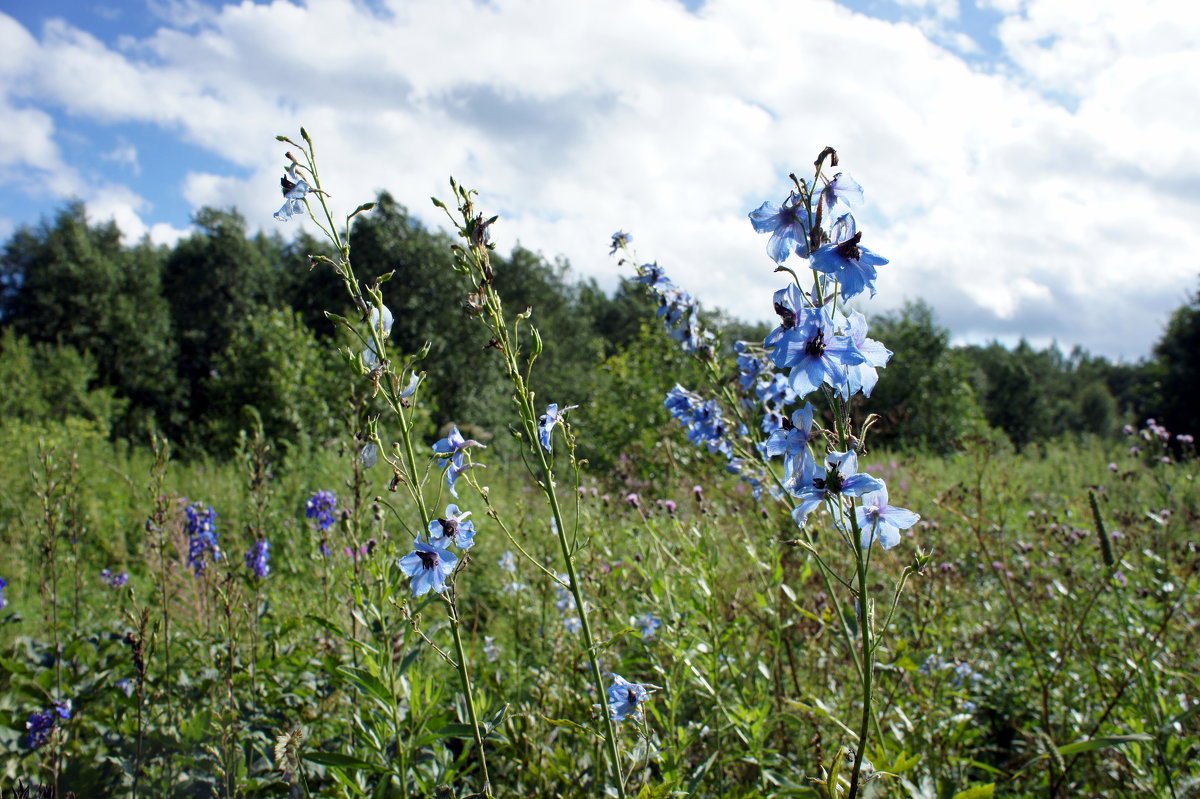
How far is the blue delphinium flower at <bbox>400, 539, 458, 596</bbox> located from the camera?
4.08ft

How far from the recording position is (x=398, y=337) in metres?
19.4

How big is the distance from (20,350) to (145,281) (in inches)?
387

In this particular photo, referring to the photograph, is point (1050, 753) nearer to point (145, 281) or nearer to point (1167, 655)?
point (1167, 655)

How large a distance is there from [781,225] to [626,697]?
1.13 m

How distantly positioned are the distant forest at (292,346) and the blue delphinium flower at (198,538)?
649cm

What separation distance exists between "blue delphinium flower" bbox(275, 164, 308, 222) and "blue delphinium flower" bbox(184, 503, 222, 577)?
1.98 metres

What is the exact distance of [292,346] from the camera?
1181 cm

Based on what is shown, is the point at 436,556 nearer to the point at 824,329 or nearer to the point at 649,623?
the point at 824,329

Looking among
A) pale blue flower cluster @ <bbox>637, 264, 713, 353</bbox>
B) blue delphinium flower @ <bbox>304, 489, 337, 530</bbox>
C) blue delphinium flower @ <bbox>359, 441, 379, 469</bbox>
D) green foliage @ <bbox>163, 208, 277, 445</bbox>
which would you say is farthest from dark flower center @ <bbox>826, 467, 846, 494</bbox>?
green foliage @ <bbox>163, 208, 277, 445</bbox>

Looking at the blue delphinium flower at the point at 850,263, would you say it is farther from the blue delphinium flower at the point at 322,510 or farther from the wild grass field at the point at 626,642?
the blue delphinium flower at the point at 322,510

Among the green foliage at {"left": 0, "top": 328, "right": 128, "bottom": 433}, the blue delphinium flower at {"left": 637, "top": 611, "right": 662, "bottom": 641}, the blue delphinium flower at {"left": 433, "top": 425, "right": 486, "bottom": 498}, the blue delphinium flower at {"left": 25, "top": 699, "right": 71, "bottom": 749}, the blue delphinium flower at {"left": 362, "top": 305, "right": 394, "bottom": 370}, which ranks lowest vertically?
the blue delphinium flower at {"left": 637, "top": 611, "right": 662, "bottom": 641}

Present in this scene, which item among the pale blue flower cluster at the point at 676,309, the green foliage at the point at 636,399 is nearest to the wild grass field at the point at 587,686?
the pale blue flower cluster at the point at 676,309

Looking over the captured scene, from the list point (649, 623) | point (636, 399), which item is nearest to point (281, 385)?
point (636, 399)

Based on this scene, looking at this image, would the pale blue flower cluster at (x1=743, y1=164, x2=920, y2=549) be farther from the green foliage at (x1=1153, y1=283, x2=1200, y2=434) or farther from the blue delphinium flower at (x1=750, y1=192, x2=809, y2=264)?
the green foliage at (x1=1153, y1=283, x2=1200, y2=434)
